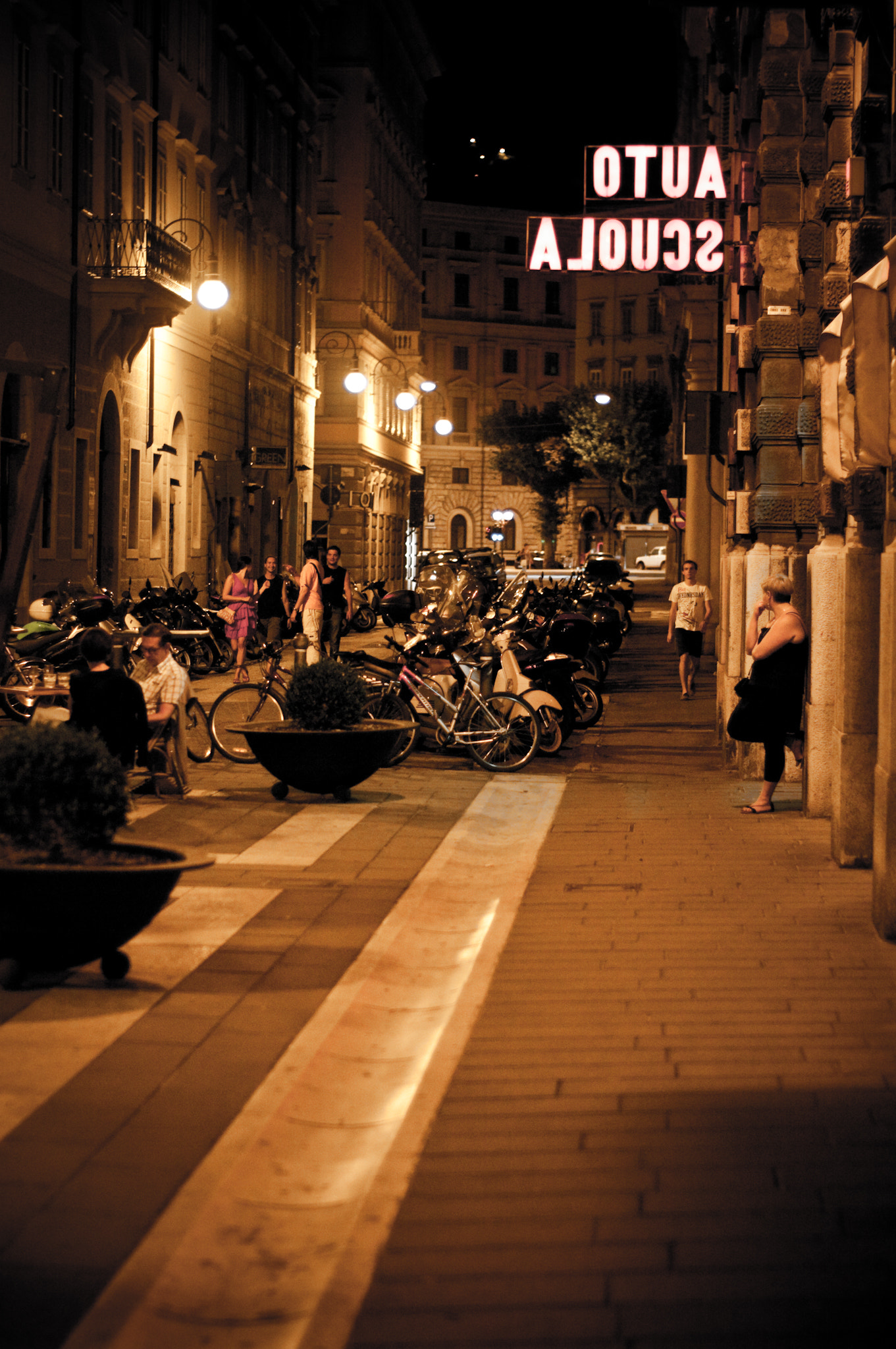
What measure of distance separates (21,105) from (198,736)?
12460 millimetres

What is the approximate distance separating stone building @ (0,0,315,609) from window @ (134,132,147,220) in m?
0.06

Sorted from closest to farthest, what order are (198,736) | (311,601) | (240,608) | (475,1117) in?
(475,1117)
(198,736)
(311,601)
(240,608)

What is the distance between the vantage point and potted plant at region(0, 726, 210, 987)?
666cm

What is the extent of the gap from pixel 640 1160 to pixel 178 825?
6.96 metres

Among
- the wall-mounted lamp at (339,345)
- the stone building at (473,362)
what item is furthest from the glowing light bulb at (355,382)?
the stone building at (473,362)

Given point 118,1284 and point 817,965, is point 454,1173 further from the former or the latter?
point 817,965

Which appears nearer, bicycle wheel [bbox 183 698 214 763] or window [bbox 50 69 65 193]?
bicycle wheel [bbox 183 698 214 763]

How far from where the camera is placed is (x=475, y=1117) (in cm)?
525

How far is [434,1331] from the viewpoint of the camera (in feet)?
12.4

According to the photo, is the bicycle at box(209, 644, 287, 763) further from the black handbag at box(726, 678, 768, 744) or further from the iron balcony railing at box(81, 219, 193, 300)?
the iron balcony railing at box(81, 219, 193, 300)

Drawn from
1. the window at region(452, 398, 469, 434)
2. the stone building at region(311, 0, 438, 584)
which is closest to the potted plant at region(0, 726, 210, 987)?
the stone building at region(311, 0, 438, 584)

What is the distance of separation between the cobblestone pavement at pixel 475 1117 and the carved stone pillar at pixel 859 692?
317mm

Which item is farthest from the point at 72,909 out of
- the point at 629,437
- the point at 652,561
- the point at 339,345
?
the point at 629,437

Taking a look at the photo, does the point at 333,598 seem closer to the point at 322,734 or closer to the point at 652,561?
the point at 322,734
